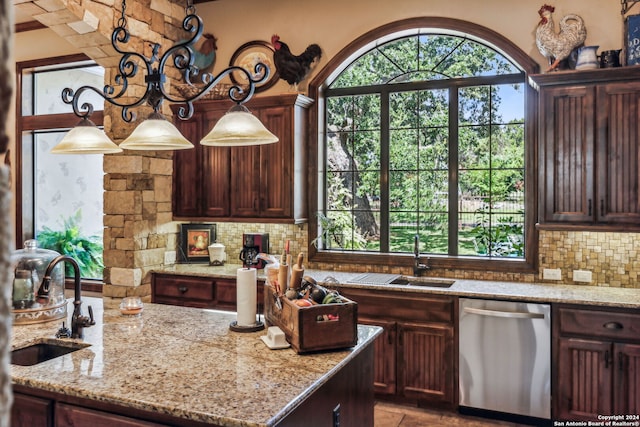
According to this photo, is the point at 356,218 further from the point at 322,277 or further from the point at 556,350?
the point at 556,350

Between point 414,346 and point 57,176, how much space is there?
4.63 m

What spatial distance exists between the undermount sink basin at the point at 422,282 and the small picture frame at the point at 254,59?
91.4 inches

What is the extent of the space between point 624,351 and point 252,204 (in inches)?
126

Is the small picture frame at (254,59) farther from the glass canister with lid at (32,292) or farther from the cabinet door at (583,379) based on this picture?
the cabinet door at (583,379)

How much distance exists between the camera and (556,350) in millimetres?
3451

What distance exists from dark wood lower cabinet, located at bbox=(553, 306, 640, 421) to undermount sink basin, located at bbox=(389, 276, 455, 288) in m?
0.93

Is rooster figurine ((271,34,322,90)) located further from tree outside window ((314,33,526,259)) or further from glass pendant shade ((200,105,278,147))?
glass pendant shade ((200,105,278,147))

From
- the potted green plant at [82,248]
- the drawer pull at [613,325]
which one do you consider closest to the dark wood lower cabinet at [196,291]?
the potted green plant at [82,248]

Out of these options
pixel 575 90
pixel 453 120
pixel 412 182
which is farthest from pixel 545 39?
pixel 412 182

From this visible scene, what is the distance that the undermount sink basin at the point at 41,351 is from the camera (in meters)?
2.31

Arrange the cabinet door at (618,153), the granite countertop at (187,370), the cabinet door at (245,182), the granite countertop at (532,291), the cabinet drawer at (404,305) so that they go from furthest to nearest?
1. the cabinet door at (245,182)
2. the cabinet drawer at (404,305)
3. the cabinet door at (618,153)
4. the granite countertop at (532,291)
5. the granite countertop at (187,370)

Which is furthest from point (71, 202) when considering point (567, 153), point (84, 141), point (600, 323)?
point (600, 323)

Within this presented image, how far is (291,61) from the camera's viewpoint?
4.64m

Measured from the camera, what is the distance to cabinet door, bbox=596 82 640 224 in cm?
Answer: 348
